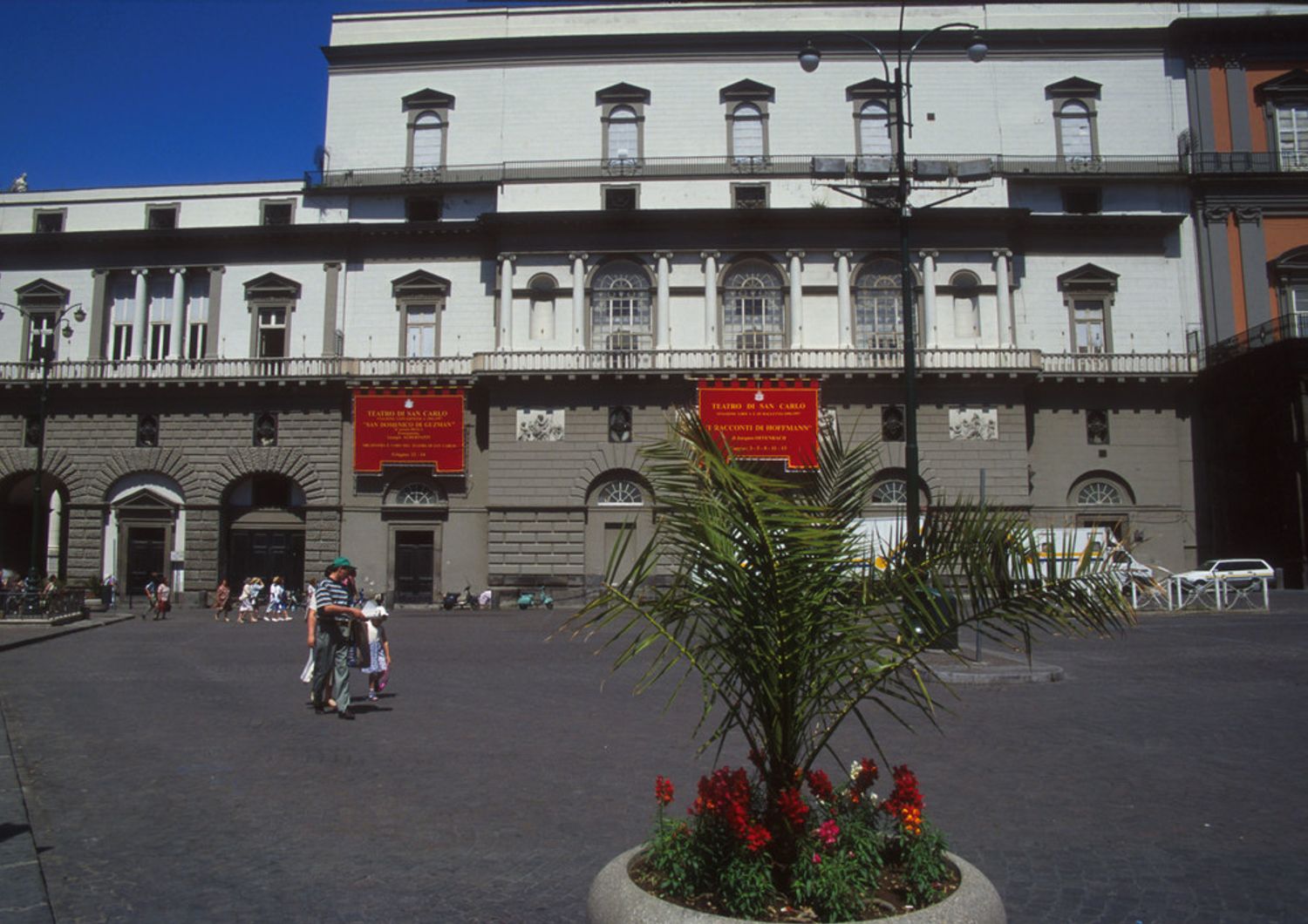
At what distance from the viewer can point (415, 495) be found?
33219mm

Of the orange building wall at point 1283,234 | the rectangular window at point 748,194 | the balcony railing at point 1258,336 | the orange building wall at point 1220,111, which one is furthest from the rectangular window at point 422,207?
the orange building wall at point 1283,234

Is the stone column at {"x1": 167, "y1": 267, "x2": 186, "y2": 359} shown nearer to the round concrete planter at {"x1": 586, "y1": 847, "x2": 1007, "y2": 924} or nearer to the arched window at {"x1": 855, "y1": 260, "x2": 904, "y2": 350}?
the arched window at {"x1": 855, "y1": 260, "x2": 904, "y2": 350}

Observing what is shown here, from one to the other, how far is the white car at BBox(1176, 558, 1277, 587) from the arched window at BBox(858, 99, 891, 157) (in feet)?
57.8

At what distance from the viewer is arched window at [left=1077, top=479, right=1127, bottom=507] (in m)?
32.4

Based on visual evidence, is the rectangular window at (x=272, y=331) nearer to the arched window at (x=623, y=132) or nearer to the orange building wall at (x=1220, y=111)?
the arched window at (x=623, y=132)

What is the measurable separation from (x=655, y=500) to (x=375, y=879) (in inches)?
119

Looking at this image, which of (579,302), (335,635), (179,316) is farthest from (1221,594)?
(179,316)

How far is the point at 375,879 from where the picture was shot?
5.50 meters

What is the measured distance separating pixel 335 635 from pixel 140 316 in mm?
29068

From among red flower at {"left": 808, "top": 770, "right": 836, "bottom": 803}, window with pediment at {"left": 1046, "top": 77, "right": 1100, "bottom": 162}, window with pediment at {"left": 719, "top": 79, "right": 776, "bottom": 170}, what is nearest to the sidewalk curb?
red flower at {"left": 808, "top": 770, "right": 836, "bottom": 803}

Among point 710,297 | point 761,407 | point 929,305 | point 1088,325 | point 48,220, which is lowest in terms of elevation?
point 761,407

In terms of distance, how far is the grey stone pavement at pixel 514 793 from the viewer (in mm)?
5254

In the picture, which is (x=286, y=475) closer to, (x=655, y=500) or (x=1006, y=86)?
(x=1006, y=86)

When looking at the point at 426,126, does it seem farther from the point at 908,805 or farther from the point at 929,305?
the point at 908,805
